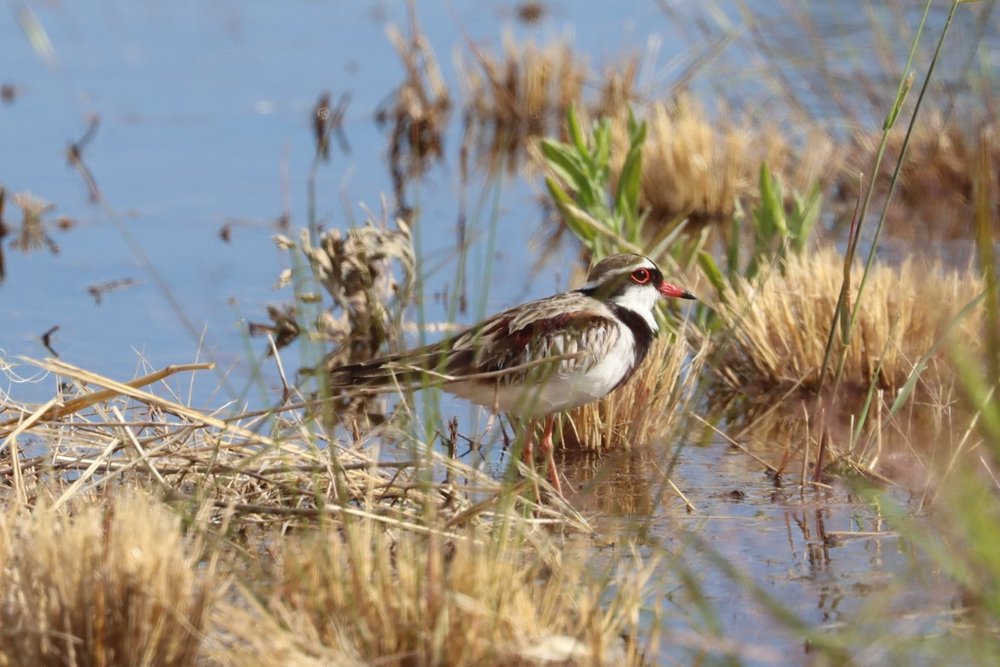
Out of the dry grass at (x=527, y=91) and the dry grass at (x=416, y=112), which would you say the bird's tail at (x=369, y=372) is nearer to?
the dry grass at (x=416, y=112)

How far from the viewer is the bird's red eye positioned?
6.34m

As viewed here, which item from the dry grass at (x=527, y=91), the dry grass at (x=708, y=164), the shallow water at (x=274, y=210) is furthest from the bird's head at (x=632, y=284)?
the dry grass at (x=527, y=91)

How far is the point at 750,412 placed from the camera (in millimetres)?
7312

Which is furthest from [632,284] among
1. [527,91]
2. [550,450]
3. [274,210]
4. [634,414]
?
[527,91]

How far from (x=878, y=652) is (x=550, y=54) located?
388 inches

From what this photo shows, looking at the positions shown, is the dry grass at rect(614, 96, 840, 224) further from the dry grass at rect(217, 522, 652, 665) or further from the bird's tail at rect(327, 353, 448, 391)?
the dry grass at rect(217, 522, 652, 665)

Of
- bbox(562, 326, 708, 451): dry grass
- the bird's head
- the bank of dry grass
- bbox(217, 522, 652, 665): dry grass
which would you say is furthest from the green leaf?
bbox(217, 522, 652, 665): dry grass

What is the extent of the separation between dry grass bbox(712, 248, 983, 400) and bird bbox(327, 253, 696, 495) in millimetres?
1054

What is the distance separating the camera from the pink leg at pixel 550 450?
5828 mm

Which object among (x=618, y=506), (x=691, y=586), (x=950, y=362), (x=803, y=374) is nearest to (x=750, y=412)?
(x=803, y=374)

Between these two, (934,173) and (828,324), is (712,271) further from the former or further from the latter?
(934,173)

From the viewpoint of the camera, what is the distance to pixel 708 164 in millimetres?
10883

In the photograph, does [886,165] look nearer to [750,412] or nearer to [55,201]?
[750,412]

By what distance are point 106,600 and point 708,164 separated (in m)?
7.74
